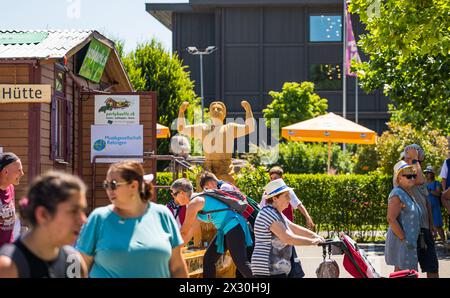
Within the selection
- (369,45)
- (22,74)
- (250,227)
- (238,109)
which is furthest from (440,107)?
(238,109)

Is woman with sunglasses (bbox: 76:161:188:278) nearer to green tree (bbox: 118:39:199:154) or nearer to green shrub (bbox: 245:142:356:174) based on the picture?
green shrub (bbox: 245:142:356:174)

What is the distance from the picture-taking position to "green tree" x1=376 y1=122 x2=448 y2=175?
32.4 m

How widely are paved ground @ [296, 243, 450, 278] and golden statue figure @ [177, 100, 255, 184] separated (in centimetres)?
205

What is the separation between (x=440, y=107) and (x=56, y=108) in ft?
28.0

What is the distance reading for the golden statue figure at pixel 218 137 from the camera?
712 inches

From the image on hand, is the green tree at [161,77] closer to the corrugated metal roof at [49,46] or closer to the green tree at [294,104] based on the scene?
the green tree at [294,104]

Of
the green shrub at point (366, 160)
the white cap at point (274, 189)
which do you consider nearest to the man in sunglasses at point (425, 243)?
the white cap at point (274, 189)

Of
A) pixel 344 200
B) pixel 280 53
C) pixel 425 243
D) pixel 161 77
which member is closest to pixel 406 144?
pixel 344 200

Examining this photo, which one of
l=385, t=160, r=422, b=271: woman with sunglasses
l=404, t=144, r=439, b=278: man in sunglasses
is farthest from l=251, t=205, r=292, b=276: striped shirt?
l=404, t=144, r=439, b=278: man in sunglasses

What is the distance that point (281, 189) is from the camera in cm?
934

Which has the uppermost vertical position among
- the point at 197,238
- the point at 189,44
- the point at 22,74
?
the point at 189,44

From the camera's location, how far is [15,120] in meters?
17.2
